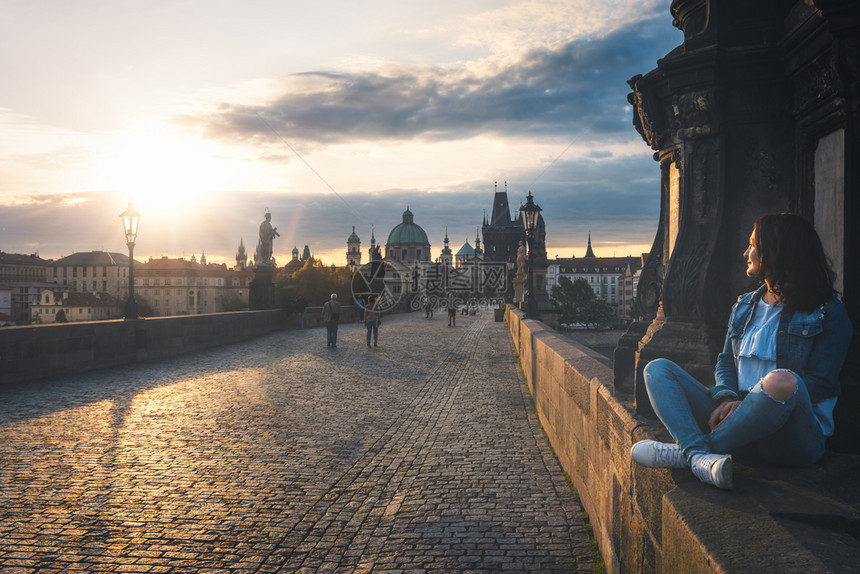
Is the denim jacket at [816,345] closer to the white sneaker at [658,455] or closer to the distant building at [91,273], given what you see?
the white sneaker at [658,455]

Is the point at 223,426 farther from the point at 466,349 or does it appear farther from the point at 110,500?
the point at 466,349

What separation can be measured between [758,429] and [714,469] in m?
0.32

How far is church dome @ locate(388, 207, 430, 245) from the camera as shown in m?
164

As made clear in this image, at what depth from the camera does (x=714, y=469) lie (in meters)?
2.32

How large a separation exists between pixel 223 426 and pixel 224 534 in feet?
11.5

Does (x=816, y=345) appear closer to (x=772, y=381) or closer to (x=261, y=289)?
(x=772, y=381)

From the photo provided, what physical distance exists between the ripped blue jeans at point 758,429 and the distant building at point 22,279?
154 metres

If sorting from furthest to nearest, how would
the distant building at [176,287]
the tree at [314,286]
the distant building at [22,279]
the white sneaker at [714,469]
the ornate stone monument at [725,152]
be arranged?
the distant building at [176,287] < the distant building at [22,279] < the tree at [314,286] < the ornate stone monument at [725,152] < the white sneaker at [714,469]

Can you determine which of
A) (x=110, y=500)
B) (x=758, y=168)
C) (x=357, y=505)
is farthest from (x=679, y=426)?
(x=110, y=500)

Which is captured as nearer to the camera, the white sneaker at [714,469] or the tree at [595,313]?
the white sneaker at [714,469]

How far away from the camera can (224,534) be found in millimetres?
4113

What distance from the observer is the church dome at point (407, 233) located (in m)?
164

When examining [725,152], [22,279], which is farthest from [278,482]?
[22,279]

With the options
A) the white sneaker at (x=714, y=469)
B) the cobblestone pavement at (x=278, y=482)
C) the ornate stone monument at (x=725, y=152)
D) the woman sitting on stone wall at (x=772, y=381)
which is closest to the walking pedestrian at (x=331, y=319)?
the cobblestone pavement at (x=278, y=482)
